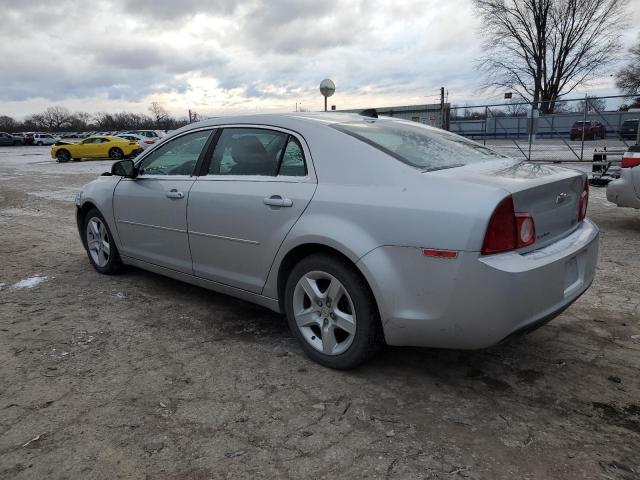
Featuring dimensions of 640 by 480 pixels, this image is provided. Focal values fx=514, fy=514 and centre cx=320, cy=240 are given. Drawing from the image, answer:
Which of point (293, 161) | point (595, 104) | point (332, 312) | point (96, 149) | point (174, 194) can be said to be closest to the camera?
point (332, 312)

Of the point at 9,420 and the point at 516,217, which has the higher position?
the point at 516,217

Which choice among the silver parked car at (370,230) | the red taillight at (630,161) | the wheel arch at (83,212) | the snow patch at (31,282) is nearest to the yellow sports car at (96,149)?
the wheel arch at (83,212)

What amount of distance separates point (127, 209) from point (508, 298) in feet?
11.2

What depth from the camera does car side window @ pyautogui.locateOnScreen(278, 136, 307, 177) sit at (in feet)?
10.7

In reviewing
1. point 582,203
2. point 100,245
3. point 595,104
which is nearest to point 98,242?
point 100,245

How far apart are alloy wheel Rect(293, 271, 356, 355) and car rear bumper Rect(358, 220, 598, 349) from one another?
270mm

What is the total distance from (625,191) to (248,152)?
5.07m

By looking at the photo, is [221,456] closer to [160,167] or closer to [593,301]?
[160,167]

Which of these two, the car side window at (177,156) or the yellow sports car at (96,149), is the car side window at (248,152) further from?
the yellow sports car at (96,149)

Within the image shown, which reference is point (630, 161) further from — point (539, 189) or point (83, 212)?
point (83, 212)

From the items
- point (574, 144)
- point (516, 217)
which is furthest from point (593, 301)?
point (574, 144)

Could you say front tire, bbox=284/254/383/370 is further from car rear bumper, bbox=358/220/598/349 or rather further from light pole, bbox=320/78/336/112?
light pole, bbox=320/78/336/112

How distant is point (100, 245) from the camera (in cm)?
518

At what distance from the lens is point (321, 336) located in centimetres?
317
